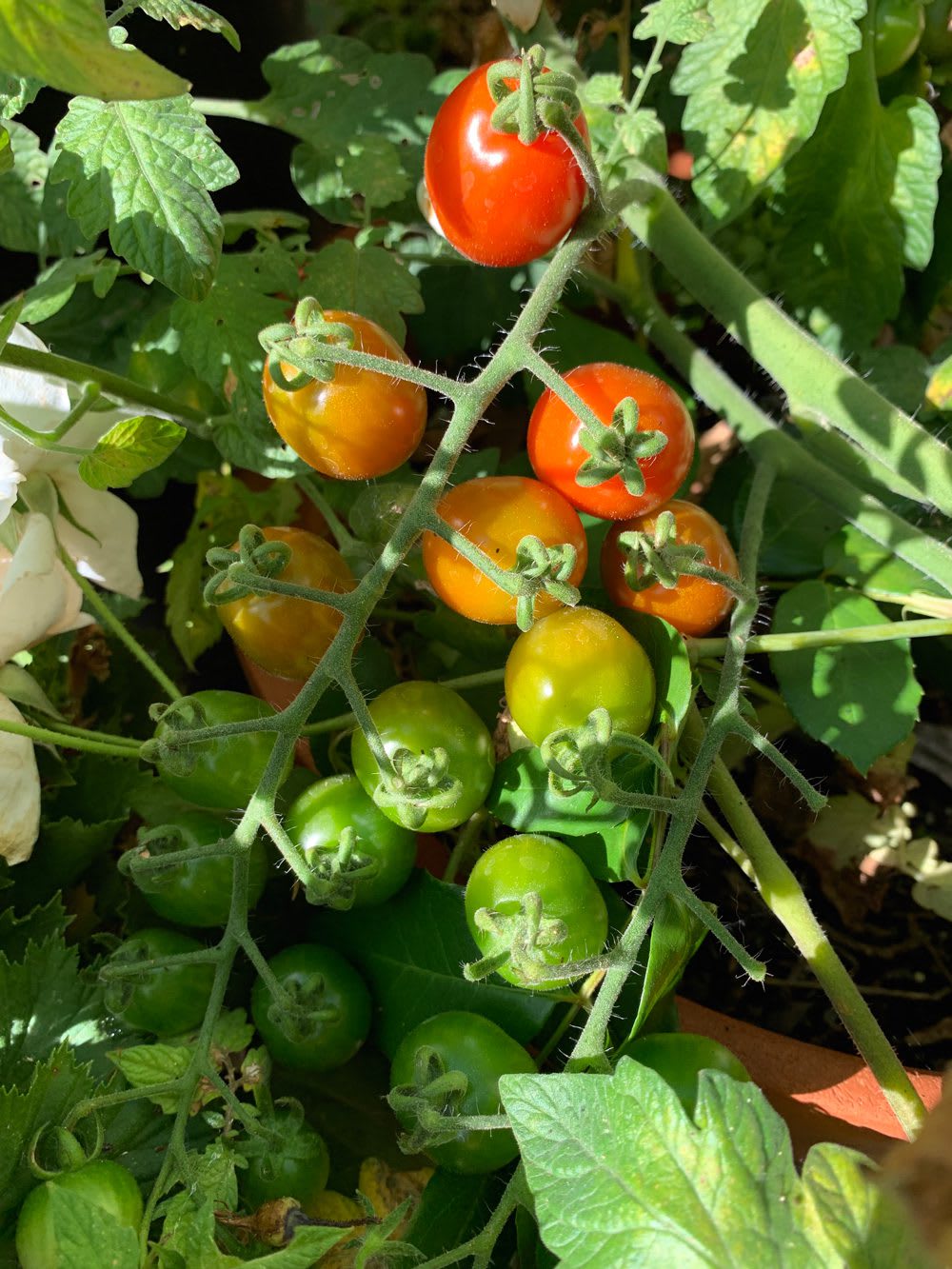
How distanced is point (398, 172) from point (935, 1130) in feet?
2.36

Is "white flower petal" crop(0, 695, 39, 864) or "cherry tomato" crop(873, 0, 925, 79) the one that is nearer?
"white flower petal" crop(0, 695, 39, 864)

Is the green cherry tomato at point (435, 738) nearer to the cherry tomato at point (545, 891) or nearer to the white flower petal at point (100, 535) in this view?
the cherry tomato at point (545, 891)

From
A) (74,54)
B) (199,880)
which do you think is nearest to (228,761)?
(199,880)

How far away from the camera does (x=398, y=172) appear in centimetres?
80

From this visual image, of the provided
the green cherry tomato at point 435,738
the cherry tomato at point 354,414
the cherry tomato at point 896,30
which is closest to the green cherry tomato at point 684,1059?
the green cherry tomato at point 435,738

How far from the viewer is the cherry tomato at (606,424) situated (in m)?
0.64

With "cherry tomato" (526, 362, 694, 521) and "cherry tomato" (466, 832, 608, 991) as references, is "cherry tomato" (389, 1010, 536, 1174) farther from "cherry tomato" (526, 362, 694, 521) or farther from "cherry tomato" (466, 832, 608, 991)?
"cherry tomato" (526, 362, 694, 521)

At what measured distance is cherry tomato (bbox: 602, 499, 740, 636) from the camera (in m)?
0.66

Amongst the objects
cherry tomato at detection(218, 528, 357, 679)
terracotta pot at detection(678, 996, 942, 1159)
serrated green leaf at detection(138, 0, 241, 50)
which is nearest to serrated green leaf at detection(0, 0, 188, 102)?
serrated green leaf at detection(138, 0, 241, 50)

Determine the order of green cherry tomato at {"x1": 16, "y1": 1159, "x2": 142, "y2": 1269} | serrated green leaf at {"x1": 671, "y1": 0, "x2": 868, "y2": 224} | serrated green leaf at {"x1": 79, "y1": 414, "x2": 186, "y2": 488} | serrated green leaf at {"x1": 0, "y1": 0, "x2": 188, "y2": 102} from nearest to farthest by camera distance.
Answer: serrated green leaf at {"x1": 0, "y1": 0, "x2": 188, "y2": 102}
green cherry tomato at {"x1": 16, "y1": 1159, "x2": 142, "y2": 1269}
serrated green leaf at {"x1": 79, "y1": 414, "x2": 186, "y2": 488}
serrated green leaf at {"x1": 671, "y1": 0, "x2": 868, "y2": 224}

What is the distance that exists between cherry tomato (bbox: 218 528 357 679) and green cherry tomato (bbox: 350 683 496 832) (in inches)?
2.4

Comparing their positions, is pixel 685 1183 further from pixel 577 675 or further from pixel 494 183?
pixel 494 183

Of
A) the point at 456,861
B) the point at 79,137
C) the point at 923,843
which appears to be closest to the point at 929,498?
the point at 923,843

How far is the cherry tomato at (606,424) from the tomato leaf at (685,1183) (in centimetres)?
32
